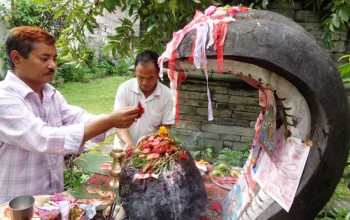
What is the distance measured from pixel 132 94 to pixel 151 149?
1298mm

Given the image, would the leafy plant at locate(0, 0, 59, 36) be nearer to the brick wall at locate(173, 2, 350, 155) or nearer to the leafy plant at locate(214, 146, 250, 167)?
the brick wall at locate(173, 2, 350, 155)

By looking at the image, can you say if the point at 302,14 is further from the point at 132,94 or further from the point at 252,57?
the point at 252,57

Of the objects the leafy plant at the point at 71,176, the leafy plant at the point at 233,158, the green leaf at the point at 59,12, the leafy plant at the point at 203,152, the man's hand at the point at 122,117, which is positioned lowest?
the leafy plant at the point at 71,176

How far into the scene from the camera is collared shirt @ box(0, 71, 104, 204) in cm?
168

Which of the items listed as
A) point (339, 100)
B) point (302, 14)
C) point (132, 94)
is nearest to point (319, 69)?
point (339, 100)

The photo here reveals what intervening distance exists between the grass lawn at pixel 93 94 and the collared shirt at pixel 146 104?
4.60 metres

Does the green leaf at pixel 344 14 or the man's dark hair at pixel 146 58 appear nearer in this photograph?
the green leaf at pixel 344 14

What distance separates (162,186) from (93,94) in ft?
27.4

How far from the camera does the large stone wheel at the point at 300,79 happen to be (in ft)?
3.56

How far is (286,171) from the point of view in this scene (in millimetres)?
1248

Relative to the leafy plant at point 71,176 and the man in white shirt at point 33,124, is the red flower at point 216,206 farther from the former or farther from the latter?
the leafy plant at point 71,176

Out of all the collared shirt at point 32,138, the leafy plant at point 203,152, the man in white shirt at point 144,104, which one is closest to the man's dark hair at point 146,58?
the man in white shirt at point 144,104

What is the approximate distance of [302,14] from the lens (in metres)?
3.79

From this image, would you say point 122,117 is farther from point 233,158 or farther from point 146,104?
point 233,158
